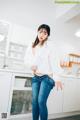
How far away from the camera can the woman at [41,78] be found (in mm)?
1522

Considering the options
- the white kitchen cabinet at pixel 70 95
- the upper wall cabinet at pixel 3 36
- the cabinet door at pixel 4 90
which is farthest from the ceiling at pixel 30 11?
the white kitchen cabinet at pixel 70 95

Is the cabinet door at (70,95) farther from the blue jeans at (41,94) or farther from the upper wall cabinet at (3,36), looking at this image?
the blue jeans at (41,94)

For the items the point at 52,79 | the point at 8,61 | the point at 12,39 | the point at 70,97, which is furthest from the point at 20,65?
the point at 52,79

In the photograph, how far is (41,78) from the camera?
62.8 inches

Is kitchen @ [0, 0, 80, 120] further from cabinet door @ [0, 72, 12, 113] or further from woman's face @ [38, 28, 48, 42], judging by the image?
woman's face @ [38, 28, 48, 42]

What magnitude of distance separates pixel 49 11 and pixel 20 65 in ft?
4.63

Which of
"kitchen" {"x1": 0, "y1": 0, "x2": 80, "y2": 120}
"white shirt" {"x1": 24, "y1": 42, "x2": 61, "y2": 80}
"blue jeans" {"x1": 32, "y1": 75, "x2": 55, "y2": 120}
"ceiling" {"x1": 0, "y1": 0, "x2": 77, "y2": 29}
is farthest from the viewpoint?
"ceiling" {"x1": 0, "y1": 0, "x2": 77, "y2": 29}

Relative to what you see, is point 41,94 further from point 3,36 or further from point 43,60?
point 3,36

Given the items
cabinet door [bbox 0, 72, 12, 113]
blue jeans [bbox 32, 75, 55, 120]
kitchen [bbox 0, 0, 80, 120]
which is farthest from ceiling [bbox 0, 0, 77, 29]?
blue jeans [bbox 32, 75, 55, 120]

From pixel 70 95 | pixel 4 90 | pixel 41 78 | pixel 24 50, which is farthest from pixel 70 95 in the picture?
pixel 41 78

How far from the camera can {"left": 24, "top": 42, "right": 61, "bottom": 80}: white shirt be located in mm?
1613

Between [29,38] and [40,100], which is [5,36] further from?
[40,100]

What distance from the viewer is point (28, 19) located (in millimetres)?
3090

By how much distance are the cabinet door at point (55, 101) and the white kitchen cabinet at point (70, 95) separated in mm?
111
